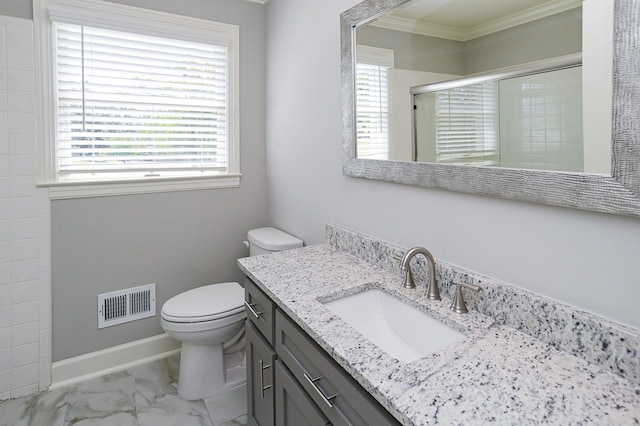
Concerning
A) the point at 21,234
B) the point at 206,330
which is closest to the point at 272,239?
the point at 206,330

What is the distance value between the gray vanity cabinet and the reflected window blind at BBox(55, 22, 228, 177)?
1.25m

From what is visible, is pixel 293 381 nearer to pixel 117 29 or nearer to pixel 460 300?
pixel 460 300

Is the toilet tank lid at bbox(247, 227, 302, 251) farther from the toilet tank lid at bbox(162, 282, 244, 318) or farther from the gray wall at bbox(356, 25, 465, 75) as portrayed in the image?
the gray wall at bbox(356, 25, 465, 75)

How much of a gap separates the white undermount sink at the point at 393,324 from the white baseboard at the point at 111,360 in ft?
→ 5.45

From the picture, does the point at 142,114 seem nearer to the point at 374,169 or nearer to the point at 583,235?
the point at 374,169

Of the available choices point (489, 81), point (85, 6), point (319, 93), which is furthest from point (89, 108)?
point (489, 81)

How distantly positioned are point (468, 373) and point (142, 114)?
228cm

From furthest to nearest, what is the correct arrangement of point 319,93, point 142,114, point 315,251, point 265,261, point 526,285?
point 142,114
point 319,93
point 315,251
point 265,261
point 526,285

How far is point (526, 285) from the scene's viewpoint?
1.13 m

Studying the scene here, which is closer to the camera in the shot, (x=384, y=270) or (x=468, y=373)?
(x=468, y=373)

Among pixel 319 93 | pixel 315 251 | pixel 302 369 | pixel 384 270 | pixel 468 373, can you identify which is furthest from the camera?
pixel 319 93

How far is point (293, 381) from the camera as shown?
1.31m

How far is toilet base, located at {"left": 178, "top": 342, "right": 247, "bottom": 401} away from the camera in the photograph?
2.14 m

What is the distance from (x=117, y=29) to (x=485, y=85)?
2.09m
